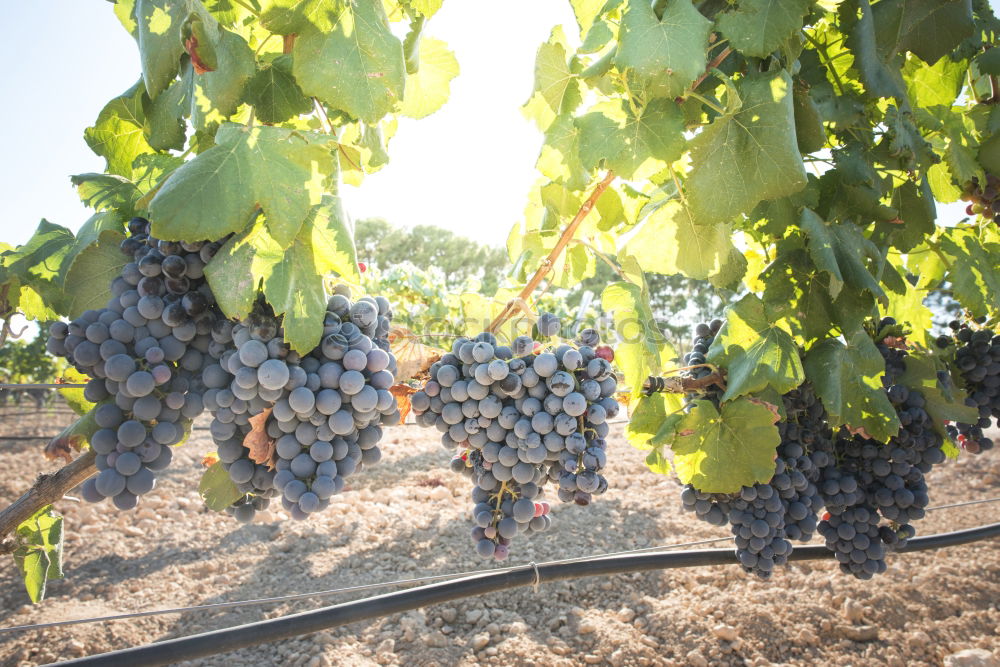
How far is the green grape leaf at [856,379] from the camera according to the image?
5.21 ft

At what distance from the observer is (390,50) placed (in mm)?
1005

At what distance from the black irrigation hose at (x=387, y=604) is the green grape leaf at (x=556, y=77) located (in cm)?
149

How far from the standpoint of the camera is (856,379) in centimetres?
163

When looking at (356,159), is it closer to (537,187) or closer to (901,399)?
(537,187)

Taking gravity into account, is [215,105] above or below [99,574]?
above

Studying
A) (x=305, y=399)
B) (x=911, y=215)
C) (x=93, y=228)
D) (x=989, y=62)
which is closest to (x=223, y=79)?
(x=93, y=228)

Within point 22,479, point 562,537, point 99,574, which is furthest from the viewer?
point 22,479

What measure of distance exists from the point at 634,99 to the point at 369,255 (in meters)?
23.3

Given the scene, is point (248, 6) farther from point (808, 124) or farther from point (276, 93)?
point (808, 124)

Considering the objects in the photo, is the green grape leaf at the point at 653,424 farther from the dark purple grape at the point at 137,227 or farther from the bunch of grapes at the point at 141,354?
the dark purple grape at the point at 137,227

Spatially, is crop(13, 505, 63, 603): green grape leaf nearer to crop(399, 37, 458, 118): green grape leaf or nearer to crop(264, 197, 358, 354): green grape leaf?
crop(264, 197, 358, 354): green grape leaf

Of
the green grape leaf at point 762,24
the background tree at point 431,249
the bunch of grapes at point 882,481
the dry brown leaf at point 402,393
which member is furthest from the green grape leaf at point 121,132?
the background tree at point 431,249

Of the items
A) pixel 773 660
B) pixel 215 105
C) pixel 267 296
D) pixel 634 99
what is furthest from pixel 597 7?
pixel 773 660

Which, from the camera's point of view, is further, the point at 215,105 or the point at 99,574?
the point at 99,574
